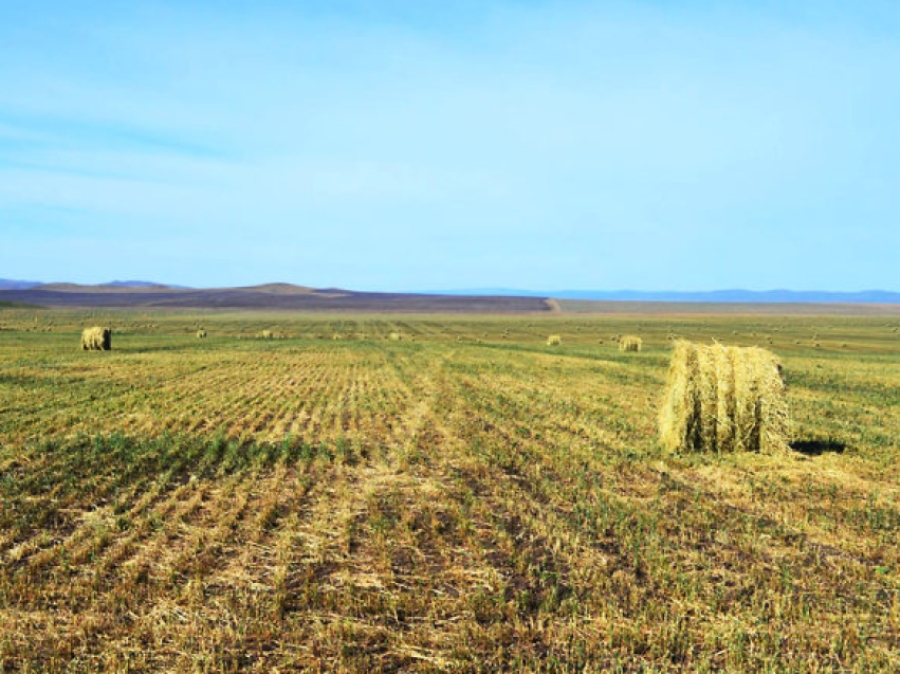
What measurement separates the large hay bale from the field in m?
0.59

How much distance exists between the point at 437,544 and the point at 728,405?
813 centimetres

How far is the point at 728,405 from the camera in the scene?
13.6 metres

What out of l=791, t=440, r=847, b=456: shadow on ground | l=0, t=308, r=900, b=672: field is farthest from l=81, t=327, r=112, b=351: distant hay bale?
l=791, t=440, r=847, b=456: shadow on ground

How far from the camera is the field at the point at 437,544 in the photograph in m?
5.95

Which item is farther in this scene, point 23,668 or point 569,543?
point 569,543

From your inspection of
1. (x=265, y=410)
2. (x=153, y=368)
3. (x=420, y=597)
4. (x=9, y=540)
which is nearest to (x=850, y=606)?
(x=420, y=597)

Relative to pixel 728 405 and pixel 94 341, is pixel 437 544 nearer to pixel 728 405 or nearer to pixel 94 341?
pixel 728 405

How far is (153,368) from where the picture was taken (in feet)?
97.9

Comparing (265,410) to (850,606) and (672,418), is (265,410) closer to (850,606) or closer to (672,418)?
(672,418)

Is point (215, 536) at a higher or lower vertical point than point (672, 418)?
lower

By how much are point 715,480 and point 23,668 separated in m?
10.4

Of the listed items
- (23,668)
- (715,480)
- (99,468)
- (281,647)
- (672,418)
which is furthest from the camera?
(672,418)

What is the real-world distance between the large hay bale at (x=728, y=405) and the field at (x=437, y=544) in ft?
1.93

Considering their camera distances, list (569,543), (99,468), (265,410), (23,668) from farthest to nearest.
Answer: (265,410) < (99,468) < (569,543) < (23,668)
